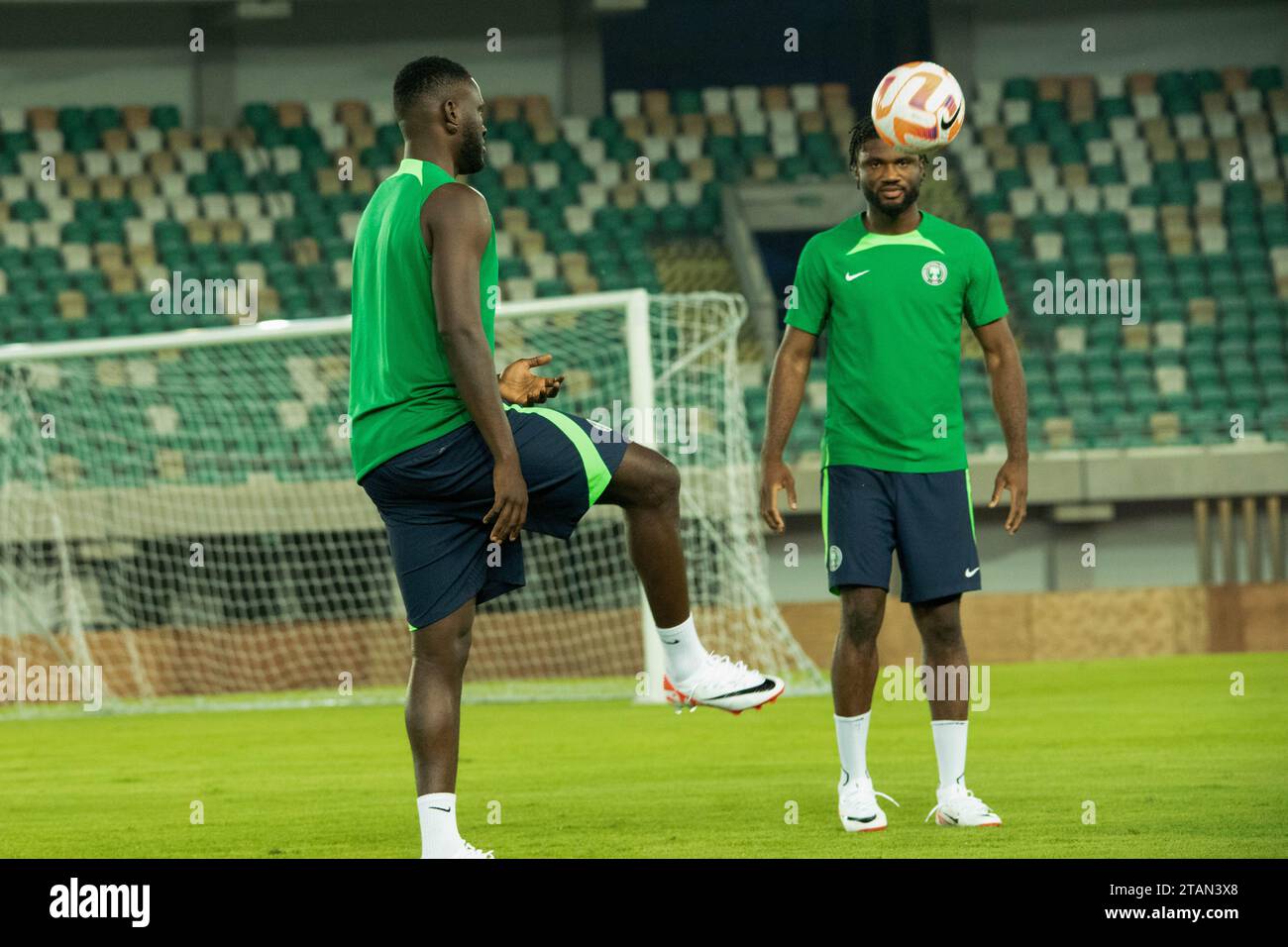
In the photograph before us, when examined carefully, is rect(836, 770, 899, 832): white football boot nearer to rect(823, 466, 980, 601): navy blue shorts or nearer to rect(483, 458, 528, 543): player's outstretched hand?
rect(823, 466, 980, 601): navy blue shorts

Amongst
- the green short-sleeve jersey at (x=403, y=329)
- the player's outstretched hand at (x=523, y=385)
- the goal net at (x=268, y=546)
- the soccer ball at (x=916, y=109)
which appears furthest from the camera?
the goal net at (x=268, y=546)

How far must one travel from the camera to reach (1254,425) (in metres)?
16.2

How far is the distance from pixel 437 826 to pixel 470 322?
1.19 metres

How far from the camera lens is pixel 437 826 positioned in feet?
13.9

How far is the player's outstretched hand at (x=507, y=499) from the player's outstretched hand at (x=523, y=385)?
37cm

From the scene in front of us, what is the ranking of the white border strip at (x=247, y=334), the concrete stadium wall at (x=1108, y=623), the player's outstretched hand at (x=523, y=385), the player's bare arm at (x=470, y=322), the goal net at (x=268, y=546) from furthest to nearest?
1. the concrete stadium wall at (x=1108, y=623)
2. the goal net at (x=268, y=546)
3. the white border strip at (x=247, y=334)
4. the player's outstretched hand at (x=523, y=385)
5. the player's bare arm at (x=470, y=322)

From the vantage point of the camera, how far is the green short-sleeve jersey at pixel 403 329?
427 centimetres

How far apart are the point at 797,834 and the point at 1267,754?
9.38 ft

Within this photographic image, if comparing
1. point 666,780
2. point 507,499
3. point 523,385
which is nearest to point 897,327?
point 523,385

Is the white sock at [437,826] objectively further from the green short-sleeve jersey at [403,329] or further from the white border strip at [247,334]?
the white border strip at [247,334]

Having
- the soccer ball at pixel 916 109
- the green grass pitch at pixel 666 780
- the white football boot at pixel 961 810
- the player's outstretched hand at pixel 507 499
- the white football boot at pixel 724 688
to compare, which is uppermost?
the soccer ball at pixel 916 109

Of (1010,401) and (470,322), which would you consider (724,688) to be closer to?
(470,322)

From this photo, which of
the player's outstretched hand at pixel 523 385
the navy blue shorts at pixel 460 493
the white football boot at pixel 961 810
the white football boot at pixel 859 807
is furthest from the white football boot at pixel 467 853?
the white football boot at pixel 961 810
